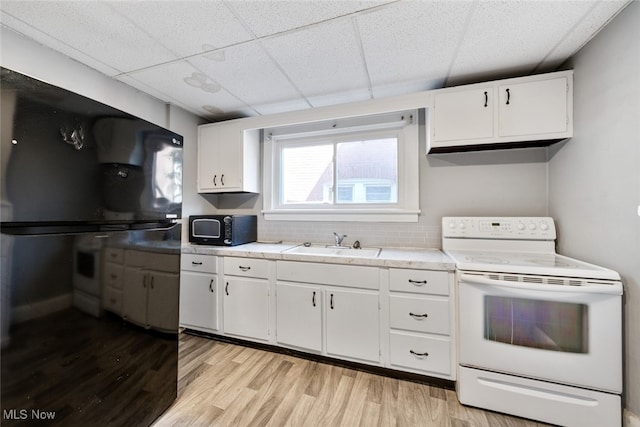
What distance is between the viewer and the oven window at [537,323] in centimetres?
136

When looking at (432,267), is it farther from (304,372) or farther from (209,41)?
(209,41)

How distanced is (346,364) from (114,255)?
5.85ft

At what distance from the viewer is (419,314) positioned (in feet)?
5.72

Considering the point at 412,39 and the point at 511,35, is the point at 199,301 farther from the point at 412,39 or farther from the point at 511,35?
the point at 511,35

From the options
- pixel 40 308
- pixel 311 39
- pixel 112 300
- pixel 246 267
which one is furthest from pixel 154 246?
pixel 311 39

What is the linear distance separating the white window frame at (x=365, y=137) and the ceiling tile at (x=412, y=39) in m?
0.47

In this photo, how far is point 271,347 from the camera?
220cm

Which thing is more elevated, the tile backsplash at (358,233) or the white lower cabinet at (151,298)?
the tile backsplash at (358,233)

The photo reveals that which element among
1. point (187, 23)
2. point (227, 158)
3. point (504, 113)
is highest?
point (187, 23)

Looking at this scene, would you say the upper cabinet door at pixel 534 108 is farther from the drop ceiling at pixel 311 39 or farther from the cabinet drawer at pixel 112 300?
the cabinet drawer at pixel 112 300

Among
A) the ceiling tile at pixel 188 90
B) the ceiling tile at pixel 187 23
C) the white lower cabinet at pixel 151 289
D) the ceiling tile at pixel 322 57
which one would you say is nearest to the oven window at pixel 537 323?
the ceiling tile at pixel 322 57

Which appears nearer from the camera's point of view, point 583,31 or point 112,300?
point 112,300

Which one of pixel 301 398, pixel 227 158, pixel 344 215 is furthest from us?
pixel 227 158

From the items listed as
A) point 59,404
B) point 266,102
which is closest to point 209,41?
point 266,102
